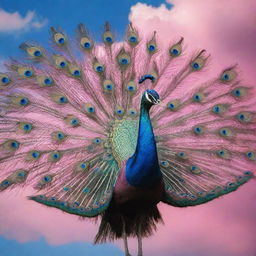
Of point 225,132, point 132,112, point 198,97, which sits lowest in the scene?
point 225,132

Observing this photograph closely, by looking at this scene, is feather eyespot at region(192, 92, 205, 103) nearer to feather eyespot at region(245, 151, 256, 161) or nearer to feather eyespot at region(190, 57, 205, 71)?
feather eyespot at region(190, 57, 205, 71)

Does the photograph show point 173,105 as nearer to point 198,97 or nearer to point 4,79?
point 198,97

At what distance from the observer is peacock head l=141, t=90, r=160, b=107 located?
153 inches

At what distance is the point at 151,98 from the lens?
12.8 ft

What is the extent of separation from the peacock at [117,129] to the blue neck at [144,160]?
0.10ft

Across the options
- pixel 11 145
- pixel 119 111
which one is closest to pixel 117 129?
pixel 119 111

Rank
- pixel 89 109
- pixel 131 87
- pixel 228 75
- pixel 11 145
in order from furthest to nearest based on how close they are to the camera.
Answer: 1. pixel 228 75
2. pixel 131 87
3. pixel 89 109
4. pixel 11 145

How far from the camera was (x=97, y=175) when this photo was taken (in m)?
4.37

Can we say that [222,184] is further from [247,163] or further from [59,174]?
[59,174]

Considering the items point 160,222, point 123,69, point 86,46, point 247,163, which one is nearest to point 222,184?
point 247,163

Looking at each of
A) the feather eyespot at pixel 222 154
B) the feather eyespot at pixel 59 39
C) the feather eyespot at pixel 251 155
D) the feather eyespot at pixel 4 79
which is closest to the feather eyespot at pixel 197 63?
the feather eyespot at pixel 222 154

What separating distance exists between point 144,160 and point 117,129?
66 cm

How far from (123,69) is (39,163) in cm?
122

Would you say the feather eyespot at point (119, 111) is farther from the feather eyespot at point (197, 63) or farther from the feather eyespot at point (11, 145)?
the feather eyespot at point (11, 145)
